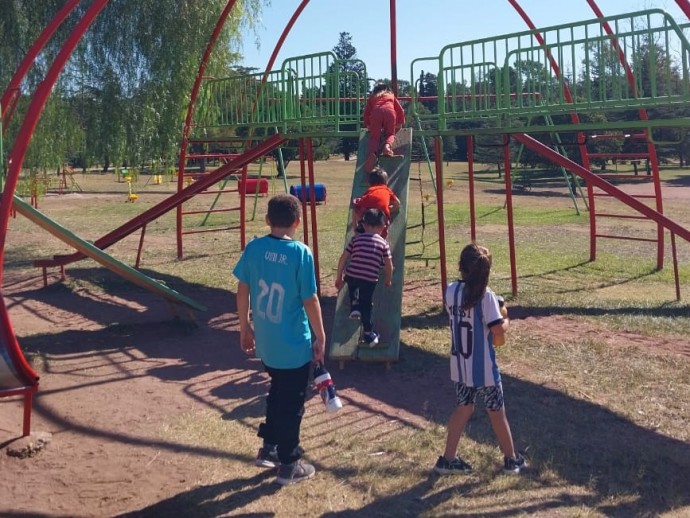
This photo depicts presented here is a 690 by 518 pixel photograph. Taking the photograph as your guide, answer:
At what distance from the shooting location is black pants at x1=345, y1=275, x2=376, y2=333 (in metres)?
6.84

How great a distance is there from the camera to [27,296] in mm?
10312

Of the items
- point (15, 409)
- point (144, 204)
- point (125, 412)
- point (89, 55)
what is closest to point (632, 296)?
point (125, 412)

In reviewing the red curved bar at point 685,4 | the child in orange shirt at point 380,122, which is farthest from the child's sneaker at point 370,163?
the red curved bar at point 685,4

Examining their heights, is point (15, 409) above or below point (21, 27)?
below

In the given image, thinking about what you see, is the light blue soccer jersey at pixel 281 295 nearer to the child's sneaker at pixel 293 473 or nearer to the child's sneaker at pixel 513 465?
the child's sneaker at pixel 293 473

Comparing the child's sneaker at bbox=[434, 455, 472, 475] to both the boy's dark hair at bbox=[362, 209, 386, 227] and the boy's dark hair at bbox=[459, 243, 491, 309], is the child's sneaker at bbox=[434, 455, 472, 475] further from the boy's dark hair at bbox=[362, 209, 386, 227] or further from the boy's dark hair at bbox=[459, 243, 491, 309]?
the boy's dark hair at bbox=[362, 209, 386, 227]

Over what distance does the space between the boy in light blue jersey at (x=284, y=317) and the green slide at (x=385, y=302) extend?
2318 millimetres

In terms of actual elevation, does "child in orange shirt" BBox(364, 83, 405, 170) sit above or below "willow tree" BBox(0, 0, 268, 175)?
below

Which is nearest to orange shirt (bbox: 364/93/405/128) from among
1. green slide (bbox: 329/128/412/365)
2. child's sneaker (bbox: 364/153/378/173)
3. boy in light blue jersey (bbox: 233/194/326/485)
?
green slide (bbox: 329/128/412/365)

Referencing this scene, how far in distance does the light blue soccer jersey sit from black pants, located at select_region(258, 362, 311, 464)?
6cm

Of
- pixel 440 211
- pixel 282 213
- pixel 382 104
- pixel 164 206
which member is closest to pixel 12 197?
pixel 282 213

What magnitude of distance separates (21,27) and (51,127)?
6.18 ft

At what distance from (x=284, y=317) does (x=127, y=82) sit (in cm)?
1121

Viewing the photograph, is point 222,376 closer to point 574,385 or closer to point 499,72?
point 574,385
